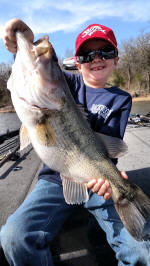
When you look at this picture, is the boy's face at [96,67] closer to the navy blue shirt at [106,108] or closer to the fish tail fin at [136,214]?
the navy blue shirt at [106,108]

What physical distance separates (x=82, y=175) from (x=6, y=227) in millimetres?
886

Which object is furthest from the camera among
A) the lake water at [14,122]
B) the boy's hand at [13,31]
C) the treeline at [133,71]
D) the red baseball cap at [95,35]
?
the treeline at [133,71]

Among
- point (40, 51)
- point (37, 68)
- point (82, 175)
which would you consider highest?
point (40, 51)

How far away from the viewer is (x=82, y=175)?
6.76 ft

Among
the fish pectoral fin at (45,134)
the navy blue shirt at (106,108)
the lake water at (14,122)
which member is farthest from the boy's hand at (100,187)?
the lake water at (14,122)

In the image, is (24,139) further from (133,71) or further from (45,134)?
(133,71)

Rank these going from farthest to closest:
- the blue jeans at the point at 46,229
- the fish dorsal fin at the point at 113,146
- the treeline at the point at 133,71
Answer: the treeline at the point at 133,71
the fish dorsal fin at the point at 113,146
the blue jeans at the point at 46,229

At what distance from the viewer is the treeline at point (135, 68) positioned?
4400cm

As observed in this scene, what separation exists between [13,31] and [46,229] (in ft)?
6.71

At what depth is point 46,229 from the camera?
2.06 metres

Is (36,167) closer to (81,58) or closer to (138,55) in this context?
(81,58)

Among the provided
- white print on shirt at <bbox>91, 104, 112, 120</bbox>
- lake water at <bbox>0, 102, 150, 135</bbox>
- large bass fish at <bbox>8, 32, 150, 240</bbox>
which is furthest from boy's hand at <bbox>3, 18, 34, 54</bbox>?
lake water at <bbox>0, 102, 150, 135</bbox>

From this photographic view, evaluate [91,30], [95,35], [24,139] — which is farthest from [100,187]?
[91,30]

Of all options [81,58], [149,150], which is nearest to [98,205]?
[81,58]
